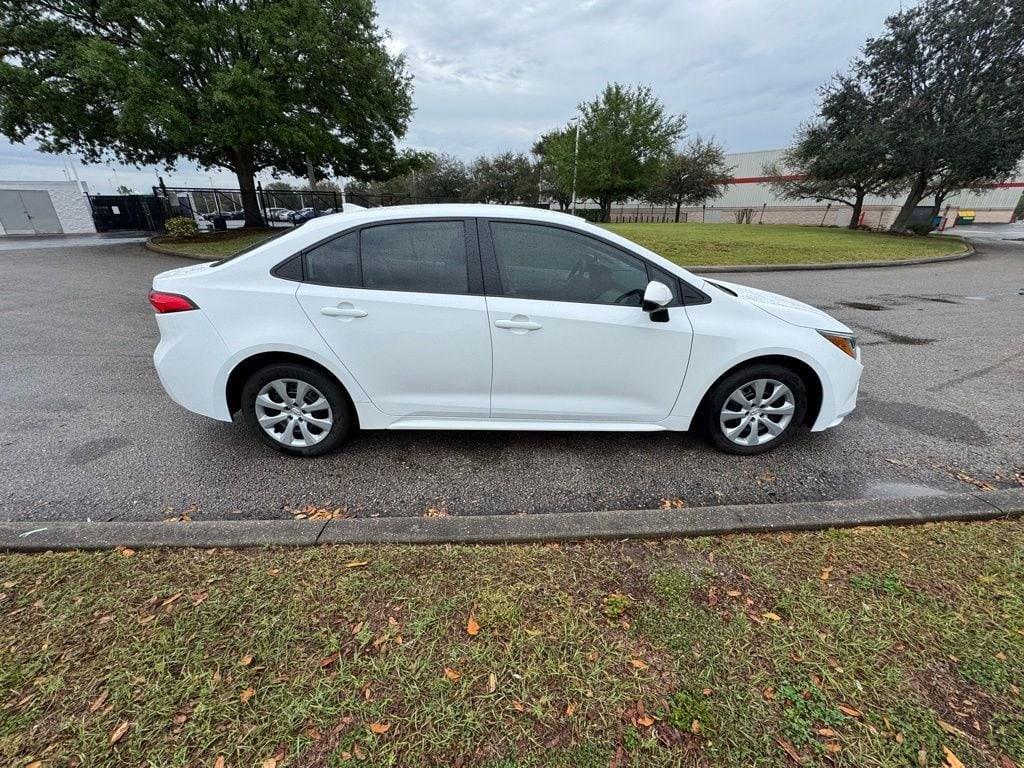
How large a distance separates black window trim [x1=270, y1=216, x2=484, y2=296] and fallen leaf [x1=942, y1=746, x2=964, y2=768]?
2.73 m

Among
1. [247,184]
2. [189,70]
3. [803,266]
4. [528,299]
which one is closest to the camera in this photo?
[528,299]

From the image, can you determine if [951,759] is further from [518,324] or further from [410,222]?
[410,222]

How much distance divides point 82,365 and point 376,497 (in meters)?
4.55

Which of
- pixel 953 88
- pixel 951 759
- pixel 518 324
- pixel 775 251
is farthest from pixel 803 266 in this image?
pixel 953 88

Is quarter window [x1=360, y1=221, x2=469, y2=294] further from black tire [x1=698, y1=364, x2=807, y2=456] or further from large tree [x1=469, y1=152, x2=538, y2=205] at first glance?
large tree [x1=469, y1=152, x2=538, y2=205]

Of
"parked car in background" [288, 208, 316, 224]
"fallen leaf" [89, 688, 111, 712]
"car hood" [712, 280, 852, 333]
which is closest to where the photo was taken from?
"fallen leaf" [89, 688, 111, 712]

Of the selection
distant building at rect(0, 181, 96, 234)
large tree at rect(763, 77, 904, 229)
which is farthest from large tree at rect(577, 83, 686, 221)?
distant building at rect(0, 181, 96, 234)

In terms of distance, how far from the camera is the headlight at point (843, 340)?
3.13 m

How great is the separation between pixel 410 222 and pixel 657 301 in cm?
164

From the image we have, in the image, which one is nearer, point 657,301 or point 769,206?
point 657,301

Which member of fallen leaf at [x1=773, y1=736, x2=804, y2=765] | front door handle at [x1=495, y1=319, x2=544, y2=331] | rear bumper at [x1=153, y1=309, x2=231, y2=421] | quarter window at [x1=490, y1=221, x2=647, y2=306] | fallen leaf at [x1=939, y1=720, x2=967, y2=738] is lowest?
fallen leaf at [x1=773, y1=736, x2=804, y2=765]

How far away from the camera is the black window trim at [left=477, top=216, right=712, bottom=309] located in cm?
291

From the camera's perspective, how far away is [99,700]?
1560mm

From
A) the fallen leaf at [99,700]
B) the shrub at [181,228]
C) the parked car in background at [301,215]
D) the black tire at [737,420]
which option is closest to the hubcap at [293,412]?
the fallen leaf at [99,700]
